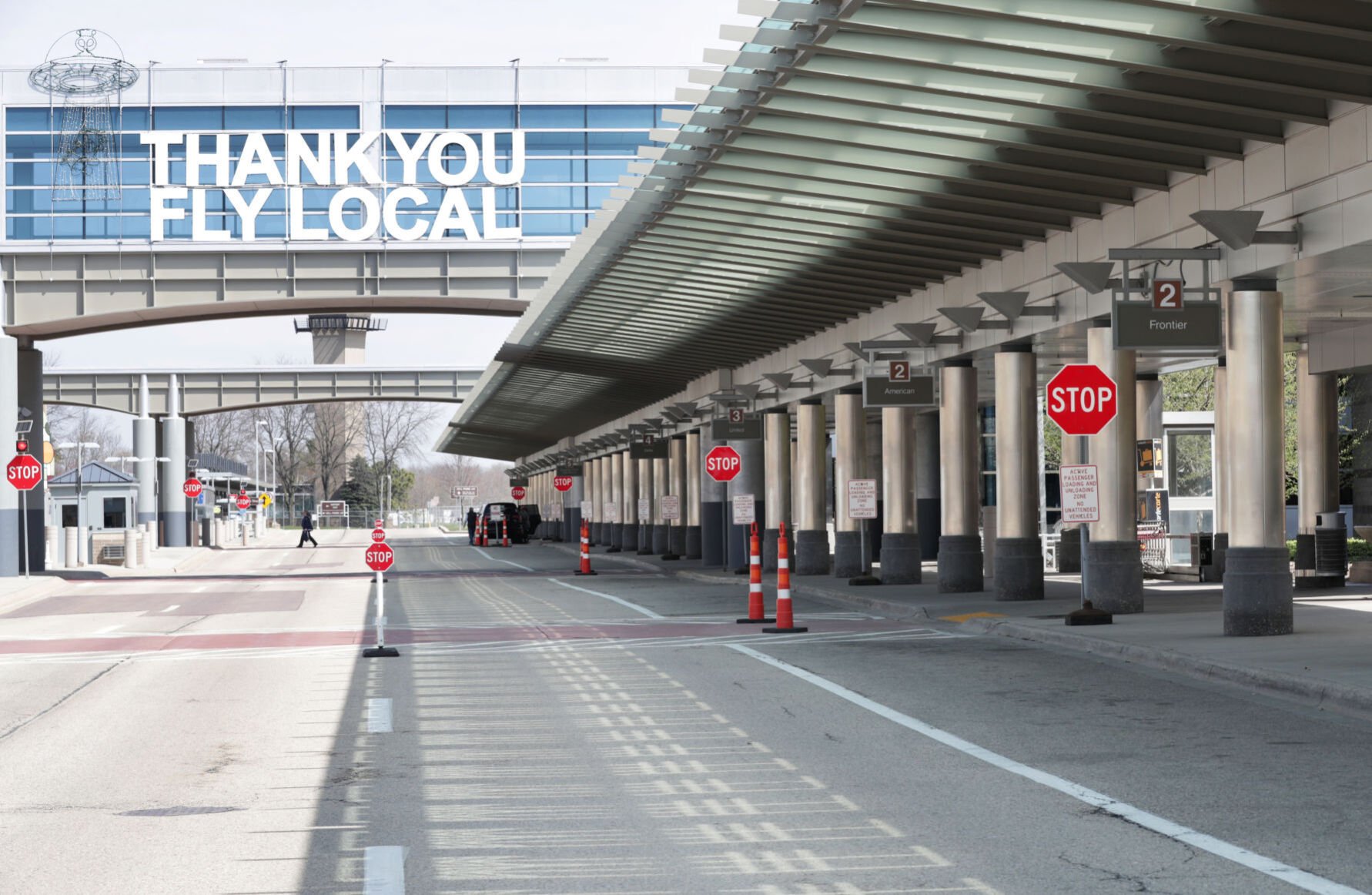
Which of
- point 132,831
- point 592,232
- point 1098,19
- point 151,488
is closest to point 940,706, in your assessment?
point 1098,19

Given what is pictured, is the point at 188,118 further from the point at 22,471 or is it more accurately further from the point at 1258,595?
the point at 1258,595

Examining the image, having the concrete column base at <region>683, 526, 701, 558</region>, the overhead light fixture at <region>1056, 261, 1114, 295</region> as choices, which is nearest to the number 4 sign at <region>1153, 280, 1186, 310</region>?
the overhead light fixture at <region>1056, 261, 1114, 295</region>

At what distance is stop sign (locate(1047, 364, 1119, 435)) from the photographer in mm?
19641

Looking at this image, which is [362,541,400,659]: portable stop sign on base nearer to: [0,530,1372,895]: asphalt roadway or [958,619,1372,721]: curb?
[0,530,1372,895]: asphalt roadway

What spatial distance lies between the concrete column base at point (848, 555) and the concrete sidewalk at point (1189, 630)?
1.19m

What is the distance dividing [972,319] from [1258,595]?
832 centimetres

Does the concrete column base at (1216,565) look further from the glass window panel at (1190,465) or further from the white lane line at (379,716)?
the white lane line at (379,716)

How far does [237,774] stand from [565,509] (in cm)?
7880

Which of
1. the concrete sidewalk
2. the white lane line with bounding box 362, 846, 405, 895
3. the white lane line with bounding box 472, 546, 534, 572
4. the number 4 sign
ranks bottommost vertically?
the white lane line with bounding box 472, 546, 534, 572

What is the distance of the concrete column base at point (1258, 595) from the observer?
16875 mm

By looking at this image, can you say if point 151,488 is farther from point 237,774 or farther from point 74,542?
point 237,774

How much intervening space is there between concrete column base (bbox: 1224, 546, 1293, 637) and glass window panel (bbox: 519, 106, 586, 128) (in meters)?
29.9

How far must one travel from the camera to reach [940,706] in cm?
1249

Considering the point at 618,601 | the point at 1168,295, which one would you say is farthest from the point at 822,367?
the point at 1168,295
